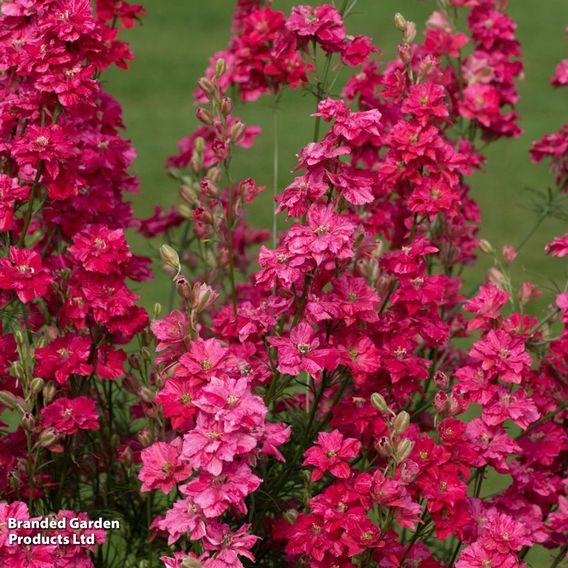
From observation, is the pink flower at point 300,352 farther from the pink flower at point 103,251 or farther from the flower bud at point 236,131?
the flower bud at point 236,131

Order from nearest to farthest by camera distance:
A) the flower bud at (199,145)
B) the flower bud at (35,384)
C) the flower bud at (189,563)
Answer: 1. the flower bud at (189,563)
2. the flower bud at (35,384)
3. the flower bud at (199,145)

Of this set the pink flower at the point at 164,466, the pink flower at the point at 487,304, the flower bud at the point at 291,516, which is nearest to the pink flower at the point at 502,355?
the pink flower at the point at 487,304

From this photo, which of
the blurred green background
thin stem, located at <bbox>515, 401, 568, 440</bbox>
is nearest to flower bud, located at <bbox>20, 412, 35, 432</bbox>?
thin stem, located at <bbox>515, 401, 568, 440</bbox>

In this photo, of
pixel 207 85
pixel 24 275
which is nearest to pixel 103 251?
pixel 24 275

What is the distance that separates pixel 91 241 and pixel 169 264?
0.20 meters

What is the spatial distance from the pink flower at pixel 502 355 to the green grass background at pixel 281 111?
2.51 metres

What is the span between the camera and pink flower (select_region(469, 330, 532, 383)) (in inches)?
65.3

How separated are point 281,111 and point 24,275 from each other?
10.9 ft

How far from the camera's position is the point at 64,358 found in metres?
1.71

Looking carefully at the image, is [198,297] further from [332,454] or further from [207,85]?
[207,85]

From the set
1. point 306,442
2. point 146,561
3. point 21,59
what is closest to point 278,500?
point 306,442

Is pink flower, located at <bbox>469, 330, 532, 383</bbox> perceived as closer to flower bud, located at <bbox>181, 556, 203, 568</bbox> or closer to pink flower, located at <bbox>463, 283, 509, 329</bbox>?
pink flower, located at <bbox>463, 283, 509, 329</bbox>

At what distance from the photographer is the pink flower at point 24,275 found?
166 centimetres

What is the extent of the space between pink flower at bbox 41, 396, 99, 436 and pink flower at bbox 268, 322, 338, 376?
320 millimetres
